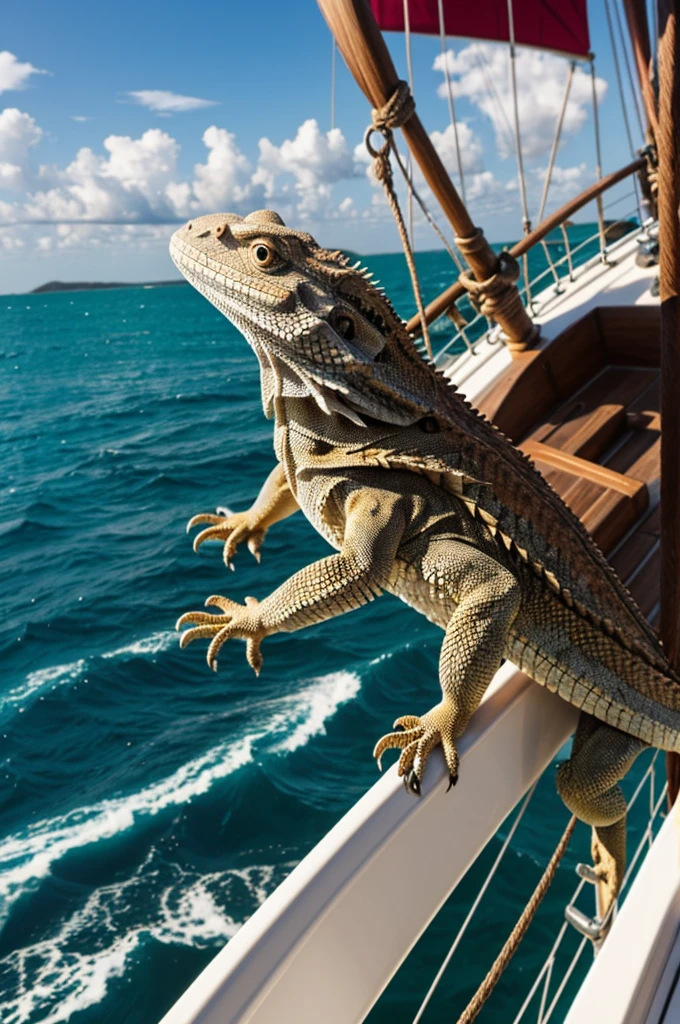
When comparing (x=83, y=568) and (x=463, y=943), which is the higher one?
(x=83, y=568)

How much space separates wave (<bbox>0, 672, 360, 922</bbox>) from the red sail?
7503 mm

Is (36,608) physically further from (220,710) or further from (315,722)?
(315,722)

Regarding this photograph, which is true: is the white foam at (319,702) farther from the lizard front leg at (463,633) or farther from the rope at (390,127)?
the lizard front leg at (463,633)

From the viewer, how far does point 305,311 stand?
191cm

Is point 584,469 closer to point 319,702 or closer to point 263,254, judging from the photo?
point 263,254

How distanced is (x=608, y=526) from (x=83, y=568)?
8.82m

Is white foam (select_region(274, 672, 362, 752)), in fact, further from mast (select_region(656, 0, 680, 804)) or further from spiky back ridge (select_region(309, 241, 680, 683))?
spiky back ridge (select_region(309, 241, 680, 683))

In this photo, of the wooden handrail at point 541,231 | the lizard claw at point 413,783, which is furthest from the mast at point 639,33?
the lizard claw at point 413,783

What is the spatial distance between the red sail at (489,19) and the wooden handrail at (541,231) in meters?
3.86

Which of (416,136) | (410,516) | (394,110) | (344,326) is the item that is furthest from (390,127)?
(410,516)

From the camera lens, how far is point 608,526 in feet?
11.7

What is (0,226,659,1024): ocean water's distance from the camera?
495 cm

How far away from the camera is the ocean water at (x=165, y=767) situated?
16.3 feet

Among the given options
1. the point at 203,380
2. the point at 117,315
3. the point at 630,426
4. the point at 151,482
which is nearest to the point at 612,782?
the point at 630,426
